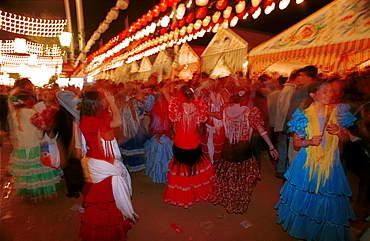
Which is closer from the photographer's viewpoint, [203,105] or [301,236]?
[301,236]

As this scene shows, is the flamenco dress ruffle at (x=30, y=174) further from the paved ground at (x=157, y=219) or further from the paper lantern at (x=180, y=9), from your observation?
the paper lantern at (x=180, y=9)

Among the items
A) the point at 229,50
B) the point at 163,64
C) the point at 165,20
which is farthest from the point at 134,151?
the point at 163,64

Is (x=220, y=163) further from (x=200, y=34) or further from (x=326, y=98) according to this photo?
(x=200, y=34)

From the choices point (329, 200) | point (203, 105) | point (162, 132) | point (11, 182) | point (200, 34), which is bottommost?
point (11, 182)

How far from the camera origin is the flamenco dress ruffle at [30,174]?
4.47m

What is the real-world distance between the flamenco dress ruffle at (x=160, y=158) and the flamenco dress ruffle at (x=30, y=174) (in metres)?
2.11

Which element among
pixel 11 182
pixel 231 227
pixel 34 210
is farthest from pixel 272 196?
pixel 11 182

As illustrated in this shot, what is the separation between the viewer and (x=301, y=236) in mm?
3254

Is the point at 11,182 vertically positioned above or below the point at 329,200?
below

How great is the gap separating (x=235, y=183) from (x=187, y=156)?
0.93 meters

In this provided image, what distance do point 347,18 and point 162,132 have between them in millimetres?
6742

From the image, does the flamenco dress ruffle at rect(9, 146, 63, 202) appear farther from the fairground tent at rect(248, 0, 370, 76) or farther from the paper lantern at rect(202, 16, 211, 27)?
the paper lantern at rect(202, 16, 211, 27)

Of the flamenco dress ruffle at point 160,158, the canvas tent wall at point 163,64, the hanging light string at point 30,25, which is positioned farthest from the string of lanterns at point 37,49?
the flamenco dress ruffle at point 160,158

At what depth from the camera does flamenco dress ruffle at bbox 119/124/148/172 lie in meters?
5.91
